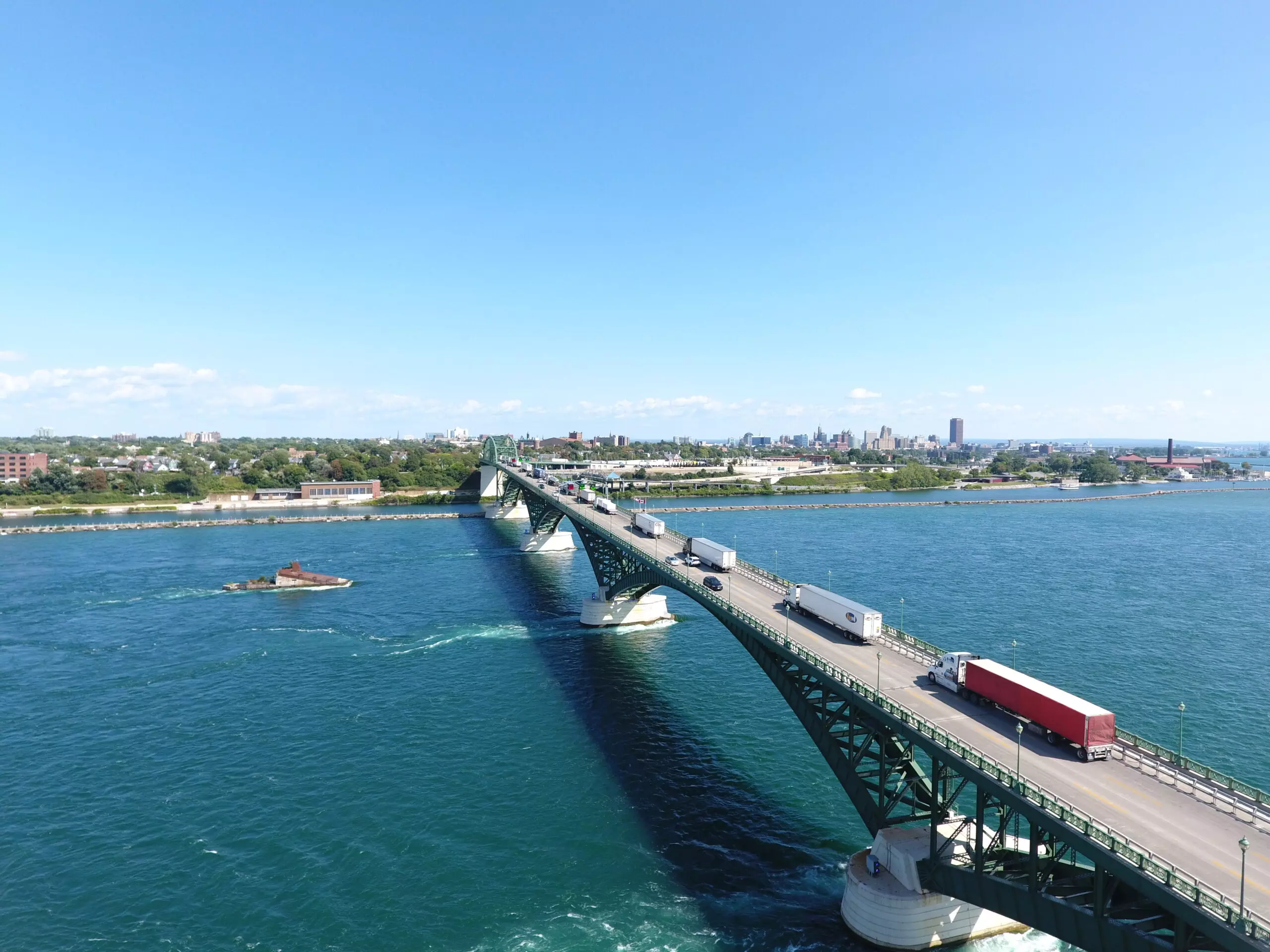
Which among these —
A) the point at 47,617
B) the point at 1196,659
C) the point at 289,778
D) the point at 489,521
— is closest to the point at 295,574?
the point at 47,617

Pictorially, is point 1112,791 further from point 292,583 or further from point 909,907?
point 292,583

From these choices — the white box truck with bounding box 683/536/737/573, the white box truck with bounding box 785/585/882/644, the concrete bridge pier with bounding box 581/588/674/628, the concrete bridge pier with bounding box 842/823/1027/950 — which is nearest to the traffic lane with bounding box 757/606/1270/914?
the concrete bridge pier with bounding box 842/823/1027/950

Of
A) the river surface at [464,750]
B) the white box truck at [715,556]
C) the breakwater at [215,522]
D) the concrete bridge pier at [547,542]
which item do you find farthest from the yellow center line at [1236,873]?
the breakwater at [215,522]

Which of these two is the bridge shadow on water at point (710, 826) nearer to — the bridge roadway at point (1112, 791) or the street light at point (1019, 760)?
the bridge roadway at point (1112, 791)

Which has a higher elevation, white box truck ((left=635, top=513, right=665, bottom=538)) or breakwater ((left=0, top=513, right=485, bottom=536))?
white box truck ((left=635, top=513, right=665, bottom=538))

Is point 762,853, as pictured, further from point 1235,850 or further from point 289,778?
point 289,778

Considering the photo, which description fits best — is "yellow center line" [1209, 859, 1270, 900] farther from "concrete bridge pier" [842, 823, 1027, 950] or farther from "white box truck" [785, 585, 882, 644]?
"white box truck" [785, 585, 882, 644]
